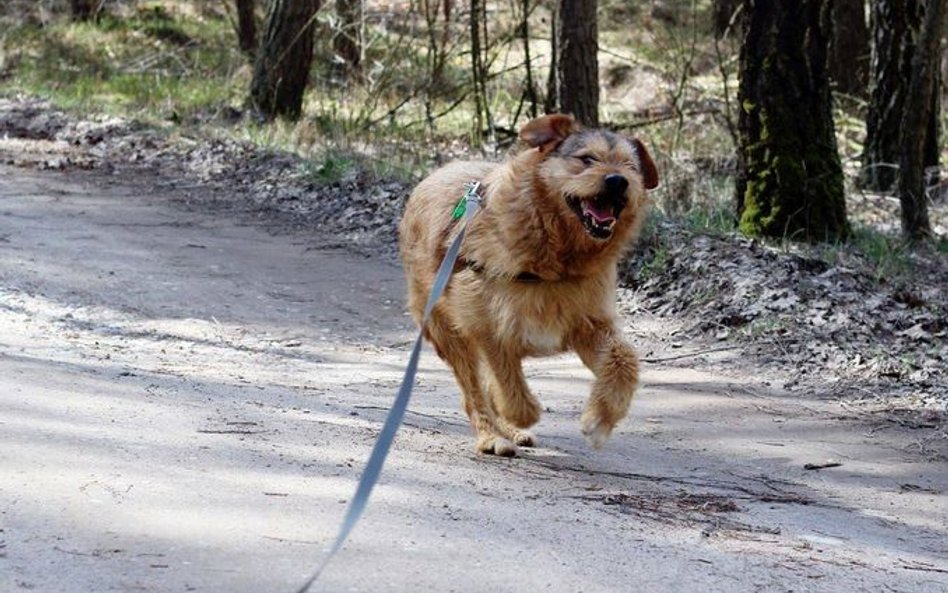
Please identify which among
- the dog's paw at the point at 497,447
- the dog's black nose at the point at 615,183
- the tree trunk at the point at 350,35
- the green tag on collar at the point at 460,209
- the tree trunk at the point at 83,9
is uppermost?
the tree trunk at the point at 83,9

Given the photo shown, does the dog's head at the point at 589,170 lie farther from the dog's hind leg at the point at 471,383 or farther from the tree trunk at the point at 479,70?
the tree trunk at the point at 479,70

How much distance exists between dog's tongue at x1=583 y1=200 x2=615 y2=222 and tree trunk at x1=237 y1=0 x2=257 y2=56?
19.2m

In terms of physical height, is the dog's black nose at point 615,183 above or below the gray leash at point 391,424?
above

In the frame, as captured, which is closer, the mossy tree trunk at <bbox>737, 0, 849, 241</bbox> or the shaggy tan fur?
the shaggy tan fur

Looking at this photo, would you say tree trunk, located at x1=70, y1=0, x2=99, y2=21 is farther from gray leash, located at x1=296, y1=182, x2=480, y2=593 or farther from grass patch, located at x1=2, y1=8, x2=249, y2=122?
gray leash, located at x1=296, y1=182, x2=480, y2=593

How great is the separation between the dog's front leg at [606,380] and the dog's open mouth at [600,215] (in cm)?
51

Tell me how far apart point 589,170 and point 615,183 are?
0.46 feet

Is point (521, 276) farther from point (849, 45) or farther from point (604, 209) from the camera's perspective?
point (849, 45)

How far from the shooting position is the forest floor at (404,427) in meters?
4.42

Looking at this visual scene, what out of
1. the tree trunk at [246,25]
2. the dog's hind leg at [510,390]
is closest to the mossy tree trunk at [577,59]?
the dog's hind leg at [510,390]

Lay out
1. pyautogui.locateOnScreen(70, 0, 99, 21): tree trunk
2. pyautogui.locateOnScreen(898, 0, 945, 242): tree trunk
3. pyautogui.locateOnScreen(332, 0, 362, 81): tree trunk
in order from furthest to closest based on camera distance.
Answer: pyautogui.locateOnScreen(70, 0, 99, 21): tree trunk < pyautogui.locateOnScreen(332, 0, 362, 81): tree trunk < pyautogui.locateOnScreen(898, 0, 945, 242): tree trunk

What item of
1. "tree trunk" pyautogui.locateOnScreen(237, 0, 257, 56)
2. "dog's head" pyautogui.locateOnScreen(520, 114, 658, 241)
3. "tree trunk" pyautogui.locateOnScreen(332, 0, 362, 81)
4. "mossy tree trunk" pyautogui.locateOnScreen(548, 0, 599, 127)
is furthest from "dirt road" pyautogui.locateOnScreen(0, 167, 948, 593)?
"tree trunk" pyautogui.locateOnScreen(237, 0, 257, 56)

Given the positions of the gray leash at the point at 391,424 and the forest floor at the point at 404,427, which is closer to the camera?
the gray leash at the point at 391,424

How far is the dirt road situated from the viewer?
4.28 m
